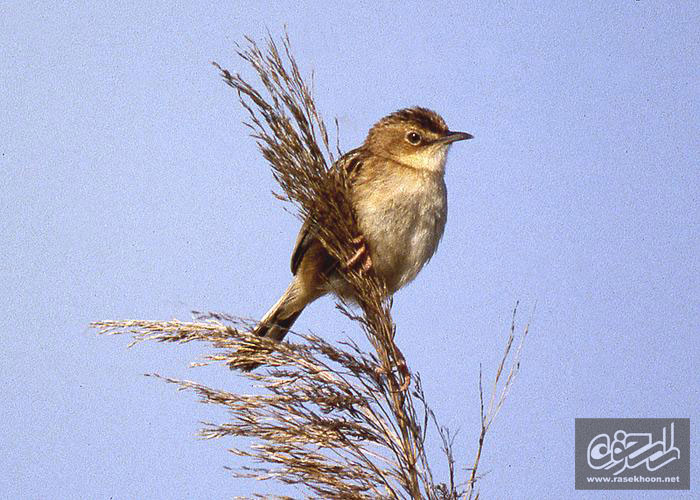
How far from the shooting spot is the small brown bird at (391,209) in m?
4.29

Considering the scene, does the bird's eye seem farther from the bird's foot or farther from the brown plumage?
the bird's foot

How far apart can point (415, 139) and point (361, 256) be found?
1318 millimetres

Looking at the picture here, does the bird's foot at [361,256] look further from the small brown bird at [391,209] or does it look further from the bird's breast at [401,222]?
the bird's breast at [401,222]

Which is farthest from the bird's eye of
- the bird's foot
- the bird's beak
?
the bird's foot

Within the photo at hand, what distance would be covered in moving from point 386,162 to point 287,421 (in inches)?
83.2

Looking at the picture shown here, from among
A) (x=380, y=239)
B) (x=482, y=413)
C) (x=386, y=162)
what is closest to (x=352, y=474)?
(x=482, y=413)

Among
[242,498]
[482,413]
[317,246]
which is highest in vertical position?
[317,246]

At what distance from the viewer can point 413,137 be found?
4.91 meters

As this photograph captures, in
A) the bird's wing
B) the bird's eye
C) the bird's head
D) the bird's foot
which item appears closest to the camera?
the bird's foot

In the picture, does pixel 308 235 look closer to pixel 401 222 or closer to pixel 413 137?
pixel 401 222

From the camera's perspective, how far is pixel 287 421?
9.57 feet

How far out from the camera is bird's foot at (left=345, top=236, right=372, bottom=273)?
347cm

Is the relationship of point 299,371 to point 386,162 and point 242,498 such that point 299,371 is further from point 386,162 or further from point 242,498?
point 386,162

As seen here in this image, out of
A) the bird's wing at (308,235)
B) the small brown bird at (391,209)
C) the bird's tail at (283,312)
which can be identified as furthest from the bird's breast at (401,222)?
the bird's tail at (283,312)
